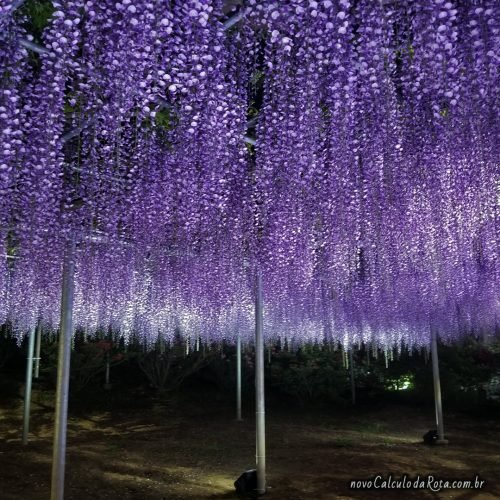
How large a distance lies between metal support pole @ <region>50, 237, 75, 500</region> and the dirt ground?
113cm

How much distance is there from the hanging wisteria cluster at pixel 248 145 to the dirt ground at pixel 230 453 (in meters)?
2.61

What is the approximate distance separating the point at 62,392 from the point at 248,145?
9.81ft

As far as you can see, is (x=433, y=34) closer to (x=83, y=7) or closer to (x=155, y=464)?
(x=83, y=7)

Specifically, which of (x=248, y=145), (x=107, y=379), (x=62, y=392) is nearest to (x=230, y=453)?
(x=62, y=392)

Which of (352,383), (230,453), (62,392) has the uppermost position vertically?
(62,392)

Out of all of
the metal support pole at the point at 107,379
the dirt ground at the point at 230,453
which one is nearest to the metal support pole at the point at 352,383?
the dirt ground at the point at 230,453

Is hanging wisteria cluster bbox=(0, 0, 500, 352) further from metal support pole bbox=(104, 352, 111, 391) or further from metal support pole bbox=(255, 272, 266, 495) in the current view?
metal support pole bbox=(104, 352, 111, 391)

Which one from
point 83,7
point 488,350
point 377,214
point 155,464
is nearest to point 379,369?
point 488,350

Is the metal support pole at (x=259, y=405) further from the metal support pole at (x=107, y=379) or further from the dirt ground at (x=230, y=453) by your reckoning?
the metal support pole at (x=107, y=379)

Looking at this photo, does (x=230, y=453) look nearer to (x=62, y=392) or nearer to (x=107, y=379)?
(x=62, y=392)

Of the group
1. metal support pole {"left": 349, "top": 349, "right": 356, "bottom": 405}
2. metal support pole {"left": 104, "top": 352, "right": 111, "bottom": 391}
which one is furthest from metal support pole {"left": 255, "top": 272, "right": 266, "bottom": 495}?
metal support pole {"left": 104, "top": 352, "right": 111, "bottom": 391}

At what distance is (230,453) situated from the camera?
824 centimetres

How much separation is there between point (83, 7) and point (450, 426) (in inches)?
437

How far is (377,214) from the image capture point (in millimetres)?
5473
